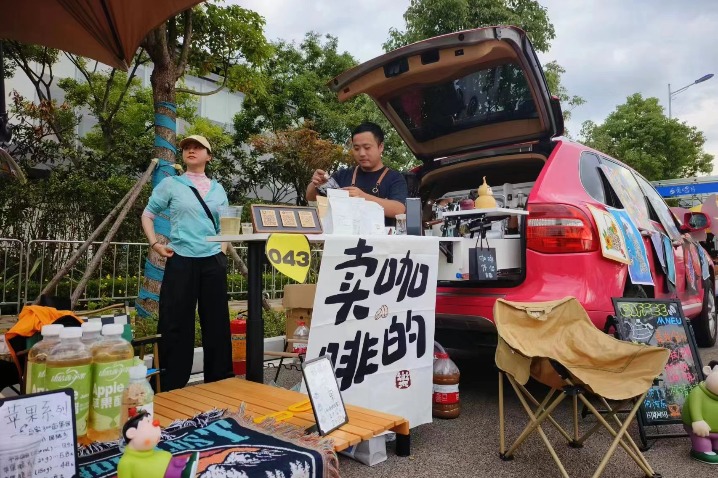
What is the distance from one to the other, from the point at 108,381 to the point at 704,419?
9.42ft

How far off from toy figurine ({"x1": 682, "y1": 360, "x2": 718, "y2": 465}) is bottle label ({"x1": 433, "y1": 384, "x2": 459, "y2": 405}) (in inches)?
49.8

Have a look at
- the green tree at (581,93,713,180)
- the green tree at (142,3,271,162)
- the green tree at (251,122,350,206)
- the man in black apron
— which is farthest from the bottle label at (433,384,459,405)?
the green tree at (581,93,713,180)

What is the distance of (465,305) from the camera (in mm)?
3250

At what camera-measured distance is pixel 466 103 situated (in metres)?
3.88

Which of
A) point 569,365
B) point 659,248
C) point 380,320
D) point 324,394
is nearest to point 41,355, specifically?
point 324,394

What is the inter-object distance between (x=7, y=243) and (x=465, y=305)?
218 inches

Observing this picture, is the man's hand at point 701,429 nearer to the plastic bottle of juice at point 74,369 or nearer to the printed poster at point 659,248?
the printed poster at point 659,248

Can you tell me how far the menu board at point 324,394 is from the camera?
197 centimetres

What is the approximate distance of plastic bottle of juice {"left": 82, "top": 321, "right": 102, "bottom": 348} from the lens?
66.1 inches

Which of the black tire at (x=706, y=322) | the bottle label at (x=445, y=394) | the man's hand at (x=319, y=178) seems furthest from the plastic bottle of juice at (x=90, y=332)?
the black tire at (x=706, y=322)

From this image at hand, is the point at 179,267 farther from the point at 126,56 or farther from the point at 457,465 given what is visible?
the point at 126,56

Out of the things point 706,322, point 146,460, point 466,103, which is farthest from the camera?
point 706,322

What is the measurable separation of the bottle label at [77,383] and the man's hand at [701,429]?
9.27 feet

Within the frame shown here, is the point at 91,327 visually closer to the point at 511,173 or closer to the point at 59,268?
the point at 511,173
